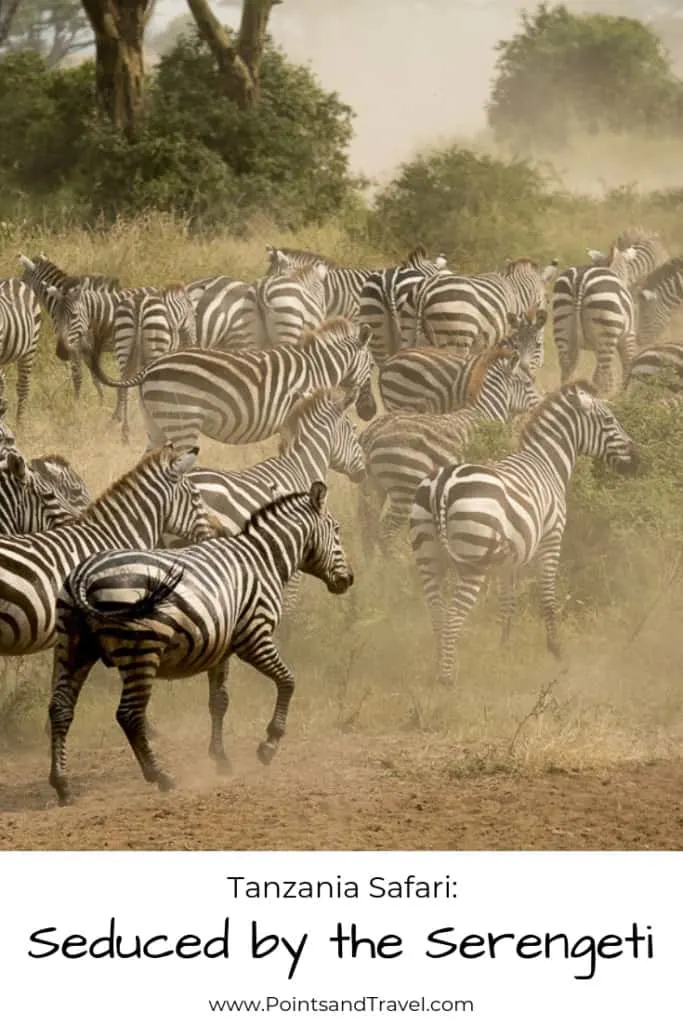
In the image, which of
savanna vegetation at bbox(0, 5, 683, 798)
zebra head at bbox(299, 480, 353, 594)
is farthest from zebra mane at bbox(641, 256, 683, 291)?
zebra head at bbox(299, 480, 353, 594)

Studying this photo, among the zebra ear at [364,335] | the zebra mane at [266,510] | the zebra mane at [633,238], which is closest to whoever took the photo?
the zebra mane at [266,510]

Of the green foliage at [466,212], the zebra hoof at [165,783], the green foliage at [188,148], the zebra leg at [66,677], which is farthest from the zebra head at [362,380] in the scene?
the green foliage at [188,148]

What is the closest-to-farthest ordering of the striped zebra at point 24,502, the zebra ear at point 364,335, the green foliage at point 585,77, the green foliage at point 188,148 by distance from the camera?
the striped zebra at point 24,502, the zebra ear at point 364,335, the green foliage at point 188,148, the green foliage at point 585,77

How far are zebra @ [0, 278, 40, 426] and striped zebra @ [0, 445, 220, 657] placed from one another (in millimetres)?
4863

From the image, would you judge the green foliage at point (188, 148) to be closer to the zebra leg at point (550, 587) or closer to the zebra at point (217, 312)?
the zebra at point (217, 312)

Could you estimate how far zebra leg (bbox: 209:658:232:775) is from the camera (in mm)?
7965

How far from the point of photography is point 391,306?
1368 cm

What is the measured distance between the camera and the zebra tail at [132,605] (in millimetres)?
7098

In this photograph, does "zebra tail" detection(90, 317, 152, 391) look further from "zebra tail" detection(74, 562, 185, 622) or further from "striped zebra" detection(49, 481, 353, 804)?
"zebra tail" detection(74, 562, 185, 622)

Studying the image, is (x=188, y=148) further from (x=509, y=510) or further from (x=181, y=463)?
(x=181, y=463)

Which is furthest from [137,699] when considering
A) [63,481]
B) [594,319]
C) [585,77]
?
[585,77]

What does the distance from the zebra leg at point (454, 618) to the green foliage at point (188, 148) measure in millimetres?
8670
